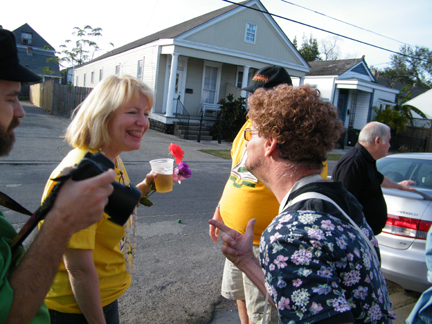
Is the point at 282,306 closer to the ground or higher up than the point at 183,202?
higher up

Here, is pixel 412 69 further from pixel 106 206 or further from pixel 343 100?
pixel 106 206

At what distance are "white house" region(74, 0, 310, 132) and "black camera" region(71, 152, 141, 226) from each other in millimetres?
15990

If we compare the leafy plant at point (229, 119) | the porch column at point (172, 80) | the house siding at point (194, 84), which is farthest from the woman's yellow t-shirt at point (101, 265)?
the house siding at point (194, 84)

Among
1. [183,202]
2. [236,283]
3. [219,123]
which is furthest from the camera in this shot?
[219,123]

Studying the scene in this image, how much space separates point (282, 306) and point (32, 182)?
697 cm

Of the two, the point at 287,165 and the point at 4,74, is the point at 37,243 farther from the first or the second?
the point at 287,165

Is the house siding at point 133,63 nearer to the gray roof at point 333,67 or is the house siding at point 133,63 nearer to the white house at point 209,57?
the white house at point 209,57

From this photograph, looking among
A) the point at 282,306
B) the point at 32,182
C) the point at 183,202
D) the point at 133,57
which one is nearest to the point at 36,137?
the point at 32,182

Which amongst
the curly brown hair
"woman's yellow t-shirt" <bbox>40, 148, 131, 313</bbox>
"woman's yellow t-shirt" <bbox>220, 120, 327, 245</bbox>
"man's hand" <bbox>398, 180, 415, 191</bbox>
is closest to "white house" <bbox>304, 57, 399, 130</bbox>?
"man's hand" <bbox>398, 180, 415, 191</bbox>

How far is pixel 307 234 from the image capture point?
1283mm

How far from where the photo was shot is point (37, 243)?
1.12 metres

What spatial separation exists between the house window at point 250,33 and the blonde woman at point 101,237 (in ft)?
62.0

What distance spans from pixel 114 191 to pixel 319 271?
2.71ft

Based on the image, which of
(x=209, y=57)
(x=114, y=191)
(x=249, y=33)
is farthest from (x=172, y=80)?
(x=114, y=191)
